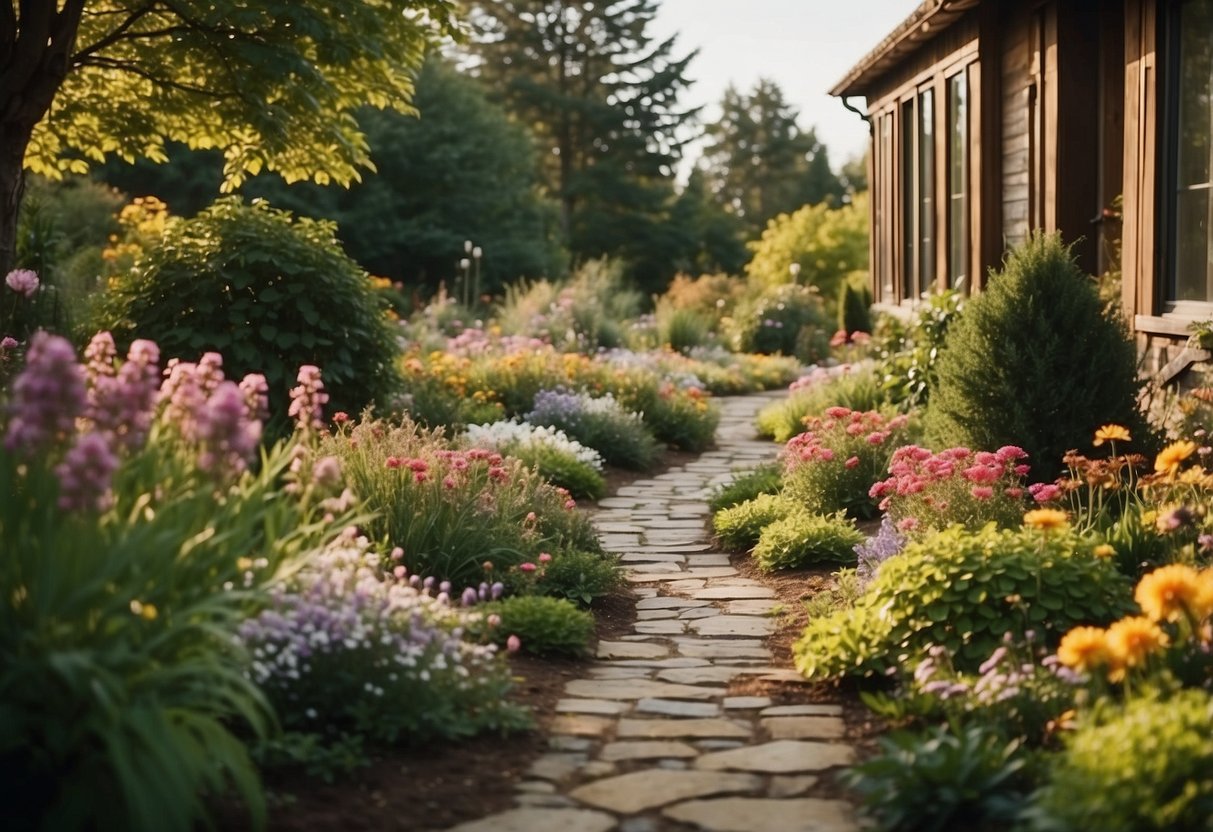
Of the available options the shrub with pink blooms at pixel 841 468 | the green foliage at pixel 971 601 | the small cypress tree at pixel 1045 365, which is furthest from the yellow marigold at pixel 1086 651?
the shrub with pink blooms at pixel 841 468

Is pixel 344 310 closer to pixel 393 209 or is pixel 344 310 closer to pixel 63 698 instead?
pixel 63 698

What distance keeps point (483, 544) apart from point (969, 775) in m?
3.19

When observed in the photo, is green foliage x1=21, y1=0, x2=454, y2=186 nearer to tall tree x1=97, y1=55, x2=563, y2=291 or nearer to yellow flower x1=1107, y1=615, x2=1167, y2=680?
yellow flower x1=1107, y1=615, x2=1167, y2=680

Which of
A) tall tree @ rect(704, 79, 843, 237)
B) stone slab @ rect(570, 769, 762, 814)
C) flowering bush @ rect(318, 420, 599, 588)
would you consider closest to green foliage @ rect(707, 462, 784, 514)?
flowering bush @ rect(318, 420, 599, 588)

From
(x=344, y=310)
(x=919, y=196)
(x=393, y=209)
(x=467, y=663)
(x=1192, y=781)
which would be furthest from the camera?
(x=393, y=209)

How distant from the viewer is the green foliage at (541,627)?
568 cm

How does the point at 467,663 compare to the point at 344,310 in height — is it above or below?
below

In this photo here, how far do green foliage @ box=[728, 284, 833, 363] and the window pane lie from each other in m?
8.16

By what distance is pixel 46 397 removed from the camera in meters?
3.49

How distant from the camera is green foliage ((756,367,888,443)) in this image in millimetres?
12727

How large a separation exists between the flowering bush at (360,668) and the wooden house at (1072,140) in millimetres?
4831

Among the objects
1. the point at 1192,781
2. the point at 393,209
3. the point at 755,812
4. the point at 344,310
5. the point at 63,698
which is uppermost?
the point at 393,209

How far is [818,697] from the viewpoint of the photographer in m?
5.13

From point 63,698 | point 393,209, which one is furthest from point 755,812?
point 393,209
